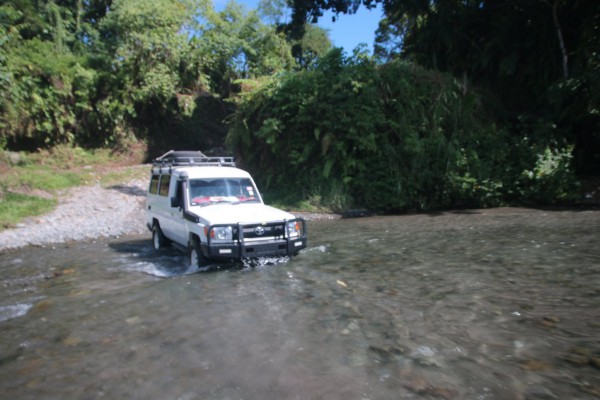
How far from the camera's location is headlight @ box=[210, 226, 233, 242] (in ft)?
24.6

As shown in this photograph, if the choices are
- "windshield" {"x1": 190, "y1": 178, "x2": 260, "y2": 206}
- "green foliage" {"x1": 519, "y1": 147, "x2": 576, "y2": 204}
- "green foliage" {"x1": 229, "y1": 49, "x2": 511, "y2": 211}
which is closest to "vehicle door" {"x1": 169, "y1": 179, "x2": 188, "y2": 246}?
"windshield" {"x1": 190, "y1": 178, "x2": 260, "y2": 206}

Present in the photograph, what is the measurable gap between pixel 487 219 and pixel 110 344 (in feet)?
38.6

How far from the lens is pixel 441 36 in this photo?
20.8 meters

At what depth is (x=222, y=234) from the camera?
24.7ft

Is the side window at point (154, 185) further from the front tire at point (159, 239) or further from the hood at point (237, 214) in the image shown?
the hood at point (237, 214)

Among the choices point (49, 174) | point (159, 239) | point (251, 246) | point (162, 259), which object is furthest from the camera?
point (49, 174)

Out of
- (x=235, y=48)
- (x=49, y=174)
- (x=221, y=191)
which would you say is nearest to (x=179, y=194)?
(x=221, y=191)

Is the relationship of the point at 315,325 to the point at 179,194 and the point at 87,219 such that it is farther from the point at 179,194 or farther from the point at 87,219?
the point at 87,219

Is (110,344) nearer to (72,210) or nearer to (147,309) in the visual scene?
(147,309)

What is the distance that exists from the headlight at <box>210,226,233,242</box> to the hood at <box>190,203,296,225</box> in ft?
0.35

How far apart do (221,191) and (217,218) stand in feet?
4.55

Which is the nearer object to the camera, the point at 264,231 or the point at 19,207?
the point at 264,231

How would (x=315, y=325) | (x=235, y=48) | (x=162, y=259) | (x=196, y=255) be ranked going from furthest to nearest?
(x=235, y=48)
(x=162, y=259)
(x=196, y=255)
(x=315, y=325)

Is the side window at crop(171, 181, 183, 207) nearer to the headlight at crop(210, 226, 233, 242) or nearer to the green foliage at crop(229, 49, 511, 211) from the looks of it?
the headlight at crop(210, 226, 233, 242)
